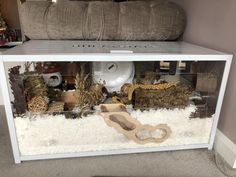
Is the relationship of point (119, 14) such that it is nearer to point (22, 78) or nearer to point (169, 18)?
point (169, 18)

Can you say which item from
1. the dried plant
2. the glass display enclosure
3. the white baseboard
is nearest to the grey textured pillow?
the glass display enclosure

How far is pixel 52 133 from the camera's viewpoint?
2.93 ft

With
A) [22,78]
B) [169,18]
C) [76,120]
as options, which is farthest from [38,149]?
[169,18]

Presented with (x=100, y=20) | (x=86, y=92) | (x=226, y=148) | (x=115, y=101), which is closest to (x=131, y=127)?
(x=115, y=101)

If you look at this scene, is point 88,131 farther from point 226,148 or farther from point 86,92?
point 226,148

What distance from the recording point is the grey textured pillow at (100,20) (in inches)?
43.7

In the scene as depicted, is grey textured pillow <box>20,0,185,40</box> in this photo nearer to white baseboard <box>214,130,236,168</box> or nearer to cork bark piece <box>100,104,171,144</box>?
cork bark piece <box>100,104,171,144</box>

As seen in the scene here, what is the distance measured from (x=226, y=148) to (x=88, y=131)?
2.01 ft


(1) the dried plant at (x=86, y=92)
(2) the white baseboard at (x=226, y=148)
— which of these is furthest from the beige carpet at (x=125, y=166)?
(1) the dried plant at (x=86, y=92)

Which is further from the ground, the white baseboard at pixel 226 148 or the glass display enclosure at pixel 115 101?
the glass display enclosure at pixel 115 101

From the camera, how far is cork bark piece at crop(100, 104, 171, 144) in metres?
0.91

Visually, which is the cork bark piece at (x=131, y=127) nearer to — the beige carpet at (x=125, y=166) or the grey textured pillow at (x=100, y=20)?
the beige carpet at (x=125, y=166)

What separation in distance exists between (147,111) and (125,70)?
0.21 metres

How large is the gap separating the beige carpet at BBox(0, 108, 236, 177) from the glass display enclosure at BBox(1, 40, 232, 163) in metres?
0.03
